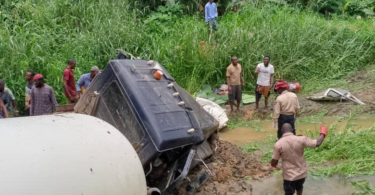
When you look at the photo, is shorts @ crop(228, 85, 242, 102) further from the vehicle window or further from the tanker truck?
the vehicle window

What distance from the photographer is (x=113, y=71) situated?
5457mm

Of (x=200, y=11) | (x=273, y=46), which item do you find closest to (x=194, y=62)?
(x=273, y=46)

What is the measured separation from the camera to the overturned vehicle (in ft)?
15.7

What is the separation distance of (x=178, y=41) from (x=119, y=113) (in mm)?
7465

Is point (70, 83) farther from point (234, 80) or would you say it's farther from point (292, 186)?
point (292, 186)

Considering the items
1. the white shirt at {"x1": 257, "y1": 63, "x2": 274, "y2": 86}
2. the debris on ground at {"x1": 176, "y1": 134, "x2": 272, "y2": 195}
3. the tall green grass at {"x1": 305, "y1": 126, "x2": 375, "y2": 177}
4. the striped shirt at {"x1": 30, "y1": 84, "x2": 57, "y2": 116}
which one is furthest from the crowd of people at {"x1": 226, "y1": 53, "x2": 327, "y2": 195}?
the striped shirt at {"x1": 30, "y1": 84, "x2": 57, "y2": 116}

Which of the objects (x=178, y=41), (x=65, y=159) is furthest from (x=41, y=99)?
(x=178, y=41)

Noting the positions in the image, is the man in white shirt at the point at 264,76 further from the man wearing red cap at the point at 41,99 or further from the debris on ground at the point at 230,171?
the man wearing red cap at the point at 41,99

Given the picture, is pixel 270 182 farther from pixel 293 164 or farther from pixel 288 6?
pixel 288 6

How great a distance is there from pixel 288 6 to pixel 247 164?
10.2 metres

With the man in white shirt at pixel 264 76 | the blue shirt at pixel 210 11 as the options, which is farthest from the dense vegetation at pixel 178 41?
the man in white shirt at pixel 264 76

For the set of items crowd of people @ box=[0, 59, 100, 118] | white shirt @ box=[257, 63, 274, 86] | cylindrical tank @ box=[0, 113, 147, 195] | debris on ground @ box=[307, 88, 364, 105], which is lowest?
debris on ground @ box=[307, 88, 364, 105]

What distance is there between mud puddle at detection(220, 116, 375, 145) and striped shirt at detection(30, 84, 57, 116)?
3103 mm

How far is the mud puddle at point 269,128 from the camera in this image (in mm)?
8444
